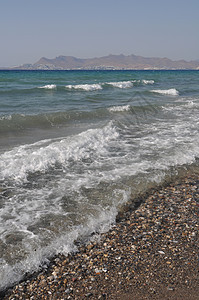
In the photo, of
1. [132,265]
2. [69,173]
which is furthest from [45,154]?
[132,265]

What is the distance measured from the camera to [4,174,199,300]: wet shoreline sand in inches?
125

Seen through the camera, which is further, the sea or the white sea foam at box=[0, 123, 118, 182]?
the white sea foam at box=[0, 123, 118, 182]

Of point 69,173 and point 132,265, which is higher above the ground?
point 69,173

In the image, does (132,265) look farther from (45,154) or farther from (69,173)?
(45,154)

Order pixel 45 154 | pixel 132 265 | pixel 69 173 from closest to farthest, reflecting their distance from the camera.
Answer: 1. pixel 132 265
2. pixel 69 173
3. pixel 45 154

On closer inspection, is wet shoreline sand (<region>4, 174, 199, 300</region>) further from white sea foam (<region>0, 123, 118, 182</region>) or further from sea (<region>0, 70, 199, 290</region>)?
white sea foam (<region>0, 123, 118, 182</region>)

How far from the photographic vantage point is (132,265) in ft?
11.8

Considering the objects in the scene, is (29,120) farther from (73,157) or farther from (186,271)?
(186,271)

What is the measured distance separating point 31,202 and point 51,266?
1802 millimetres

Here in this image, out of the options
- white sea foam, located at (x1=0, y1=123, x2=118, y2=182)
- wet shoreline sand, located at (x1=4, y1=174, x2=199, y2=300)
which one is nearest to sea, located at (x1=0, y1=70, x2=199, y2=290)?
white sea foam, located at (x1=0, y1=123, x2=118, y2=182)

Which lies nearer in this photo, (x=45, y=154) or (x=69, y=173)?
(x=69, y=173)

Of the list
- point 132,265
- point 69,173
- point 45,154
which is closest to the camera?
point 132,265

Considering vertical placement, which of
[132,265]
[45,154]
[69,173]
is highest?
[45,154]

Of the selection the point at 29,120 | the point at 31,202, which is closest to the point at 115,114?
the point at 29,120
